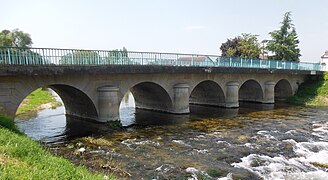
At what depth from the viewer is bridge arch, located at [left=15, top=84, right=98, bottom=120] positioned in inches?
696

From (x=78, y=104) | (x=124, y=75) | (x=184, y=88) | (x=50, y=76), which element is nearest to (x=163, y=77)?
(x=184, y=88)

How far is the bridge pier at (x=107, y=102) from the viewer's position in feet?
57.2

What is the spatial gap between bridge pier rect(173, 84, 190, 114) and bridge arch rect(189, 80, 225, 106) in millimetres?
4316

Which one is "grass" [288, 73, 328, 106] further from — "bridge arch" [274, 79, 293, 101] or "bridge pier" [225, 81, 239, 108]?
"bridge pier" [225, 81, 239, 108]

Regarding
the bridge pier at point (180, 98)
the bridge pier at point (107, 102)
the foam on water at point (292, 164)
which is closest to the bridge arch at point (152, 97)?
the bridge pier at point (180, 98)

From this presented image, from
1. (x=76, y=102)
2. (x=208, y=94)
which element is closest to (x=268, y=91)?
(x=208, y=94)

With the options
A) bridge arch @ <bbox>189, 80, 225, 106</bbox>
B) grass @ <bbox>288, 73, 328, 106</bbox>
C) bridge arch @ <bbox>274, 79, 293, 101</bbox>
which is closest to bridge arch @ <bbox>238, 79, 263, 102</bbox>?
grass @ <bbox>288, 73, 328, 106</bbox>

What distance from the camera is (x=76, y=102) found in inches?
778

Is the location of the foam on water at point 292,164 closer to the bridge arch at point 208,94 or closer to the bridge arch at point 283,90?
the bridge arch at point 208,94

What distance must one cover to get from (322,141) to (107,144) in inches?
472

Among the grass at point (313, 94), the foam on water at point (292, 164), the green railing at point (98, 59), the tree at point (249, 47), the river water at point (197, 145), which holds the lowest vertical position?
the foam on water at point (292, 164)

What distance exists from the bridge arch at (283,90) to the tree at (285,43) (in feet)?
53.9

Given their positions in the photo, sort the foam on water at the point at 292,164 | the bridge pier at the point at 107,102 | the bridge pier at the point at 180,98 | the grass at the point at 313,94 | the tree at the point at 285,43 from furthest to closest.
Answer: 1. the tree at the point at 285,43
2. the grass at the point at 313,94
3. the bridge pier at the point at 180,98
4. the bridge pier at the point at 107,102
5. the foam on water at the point at 292,164

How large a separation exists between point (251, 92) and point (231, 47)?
27.3 m
